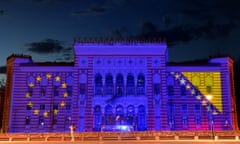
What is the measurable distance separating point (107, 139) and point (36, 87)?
2064cm

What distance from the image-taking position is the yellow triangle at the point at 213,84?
56844 millimetres

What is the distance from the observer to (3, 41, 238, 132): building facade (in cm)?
5591

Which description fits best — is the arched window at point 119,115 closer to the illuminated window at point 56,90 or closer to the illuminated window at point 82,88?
the illuminated window at point 82,88

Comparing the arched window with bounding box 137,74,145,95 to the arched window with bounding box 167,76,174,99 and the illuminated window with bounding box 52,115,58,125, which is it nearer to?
the arched window with bounding box 167,76,174,99

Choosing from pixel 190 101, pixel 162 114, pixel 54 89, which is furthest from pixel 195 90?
pixel 54 89

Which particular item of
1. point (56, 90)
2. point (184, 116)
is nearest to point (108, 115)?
point (56, 90)

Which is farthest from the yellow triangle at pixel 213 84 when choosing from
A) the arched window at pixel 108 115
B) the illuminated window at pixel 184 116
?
the arched window at pixel 108 115

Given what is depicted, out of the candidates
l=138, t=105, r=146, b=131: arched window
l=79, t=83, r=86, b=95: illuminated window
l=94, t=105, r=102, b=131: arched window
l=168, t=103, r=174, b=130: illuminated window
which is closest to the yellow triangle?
l=168, t=103, r=174, b=130: illuminated window

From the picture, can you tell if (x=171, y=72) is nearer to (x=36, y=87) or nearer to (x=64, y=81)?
(x=64, y=81)

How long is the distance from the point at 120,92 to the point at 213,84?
1430 centimetres

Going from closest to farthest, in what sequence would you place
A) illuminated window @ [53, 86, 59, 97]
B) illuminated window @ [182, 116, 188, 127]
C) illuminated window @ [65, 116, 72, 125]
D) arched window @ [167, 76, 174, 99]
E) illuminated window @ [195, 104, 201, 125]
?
illuminated window @ [182, 116, 188, 127], illuminated window @ [195, 104, 201, 125], illuminated window @ [65, 116, 72, 125], arched window @ [167, 76, 174, 99], illuminated window @ [53, 86, 59, 97]

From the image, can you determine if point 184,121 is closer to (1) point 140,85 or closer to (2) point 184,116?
(2) point 184,116

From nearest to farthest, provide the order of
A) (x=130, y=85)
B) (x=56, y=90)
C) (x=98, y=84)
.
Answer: (x=130, y=85)
(x=98, y=84)
(x=56, y=90)

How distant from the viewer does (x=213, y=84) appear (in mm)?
57344
